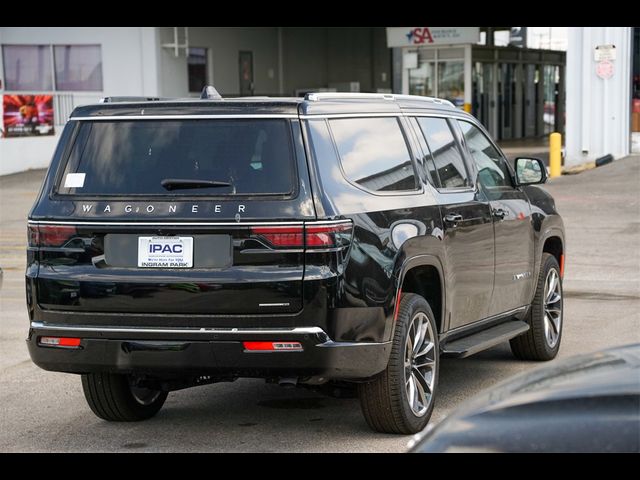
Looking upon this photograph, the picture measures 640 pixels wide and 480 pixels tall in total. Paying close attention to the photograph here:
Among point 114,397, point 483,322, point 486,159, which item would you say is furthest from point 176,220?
point 486,159

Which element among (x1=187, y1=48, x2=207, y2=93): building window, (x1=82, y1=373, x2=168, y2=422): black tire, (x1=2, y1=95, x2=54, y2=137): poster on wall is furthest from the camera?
(x1=187, y1=48, x2=207, y2=93): building window

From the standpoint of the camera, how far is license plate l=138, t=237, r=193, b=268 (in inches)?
237

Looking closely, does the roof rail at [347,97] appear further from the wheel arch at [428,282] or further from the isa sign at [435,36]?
the isa sign at [435,36]

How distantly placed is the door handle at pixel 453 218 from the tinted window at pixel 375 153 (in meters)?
0.33

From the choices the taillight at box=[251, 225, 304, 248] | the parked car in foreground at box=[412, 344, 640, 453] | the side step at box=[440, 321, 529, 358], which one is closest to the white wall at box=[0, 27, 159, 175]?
the side step at box=[440, 321, 529, 358]

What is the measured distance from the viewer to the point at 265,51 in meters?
40.1

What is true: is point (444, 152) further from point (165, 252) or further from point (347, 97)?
point (165, 252)

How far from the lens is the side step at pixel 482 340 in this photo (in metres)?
7.06

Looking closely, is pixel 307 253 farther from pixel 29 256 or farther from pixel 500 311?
pixel 500 311

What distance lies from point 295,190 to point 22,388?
3.00 meters

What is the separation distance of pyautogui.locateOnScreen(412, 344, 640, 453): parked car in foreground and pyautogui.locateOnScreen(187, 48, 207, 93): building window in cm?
3291

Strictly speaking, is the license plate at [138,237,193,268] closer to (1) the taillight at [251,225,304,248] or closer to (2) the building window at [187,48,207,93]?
(1) the taillight at [251,225,304,248]

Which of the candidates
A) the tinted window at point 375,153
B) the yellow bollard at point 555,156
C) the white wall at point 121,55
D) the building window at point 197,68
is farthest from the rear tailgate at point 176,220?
the building window at point 197,68

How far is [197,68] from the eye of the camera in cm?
3622
